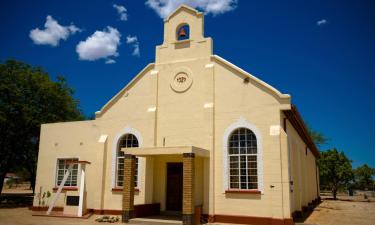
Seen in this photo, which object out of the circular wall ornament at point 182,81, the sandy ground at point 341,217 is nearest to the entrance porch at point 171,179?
the circular wall ornament at point 182,81

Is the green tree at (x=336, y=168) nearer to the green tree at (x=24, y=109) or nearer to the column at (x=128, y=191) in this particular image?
the green tree at (x=24, y=109)

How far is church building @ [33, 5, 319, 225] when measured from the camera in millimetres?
14109

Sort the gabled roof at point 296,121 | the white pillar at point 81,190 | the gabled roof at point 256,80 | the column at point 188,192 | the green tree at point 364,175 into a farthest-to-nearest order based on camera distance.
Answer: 1. the green tree at point 364,175
2. the white pillar at point 81,190
3. the gabled roof at point 296,121
4. the gabled roof at point 256,80
5. the column at point 188,192

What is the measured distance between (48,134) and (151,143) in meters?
7.11

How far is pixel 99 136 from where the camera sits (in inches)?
720

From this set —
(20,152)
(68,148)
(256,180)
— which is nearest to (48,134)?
(68,148)

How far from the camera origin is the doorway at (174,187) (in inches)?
639

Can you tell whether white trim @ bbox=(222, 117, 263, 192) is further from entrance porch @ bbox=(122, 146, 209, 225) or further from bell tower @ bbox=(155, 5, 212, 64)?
bell tower @ bbox=(155, 5, 212, 64)

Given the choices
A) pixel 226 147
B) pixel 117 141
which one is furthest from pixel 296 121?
pixel 117 141

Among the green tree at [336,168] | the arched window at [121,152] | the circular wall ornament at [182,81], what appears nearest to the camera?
the circular wall ornament at [182,81]

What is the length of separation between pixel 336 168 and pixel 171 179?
97.3 ft

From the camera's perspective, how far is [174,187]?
53.9ft

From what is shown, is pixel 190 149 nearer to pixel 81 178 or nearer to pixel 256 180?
pixel 256 180

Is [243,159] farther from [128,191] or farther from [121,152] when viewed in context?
[121,152]
